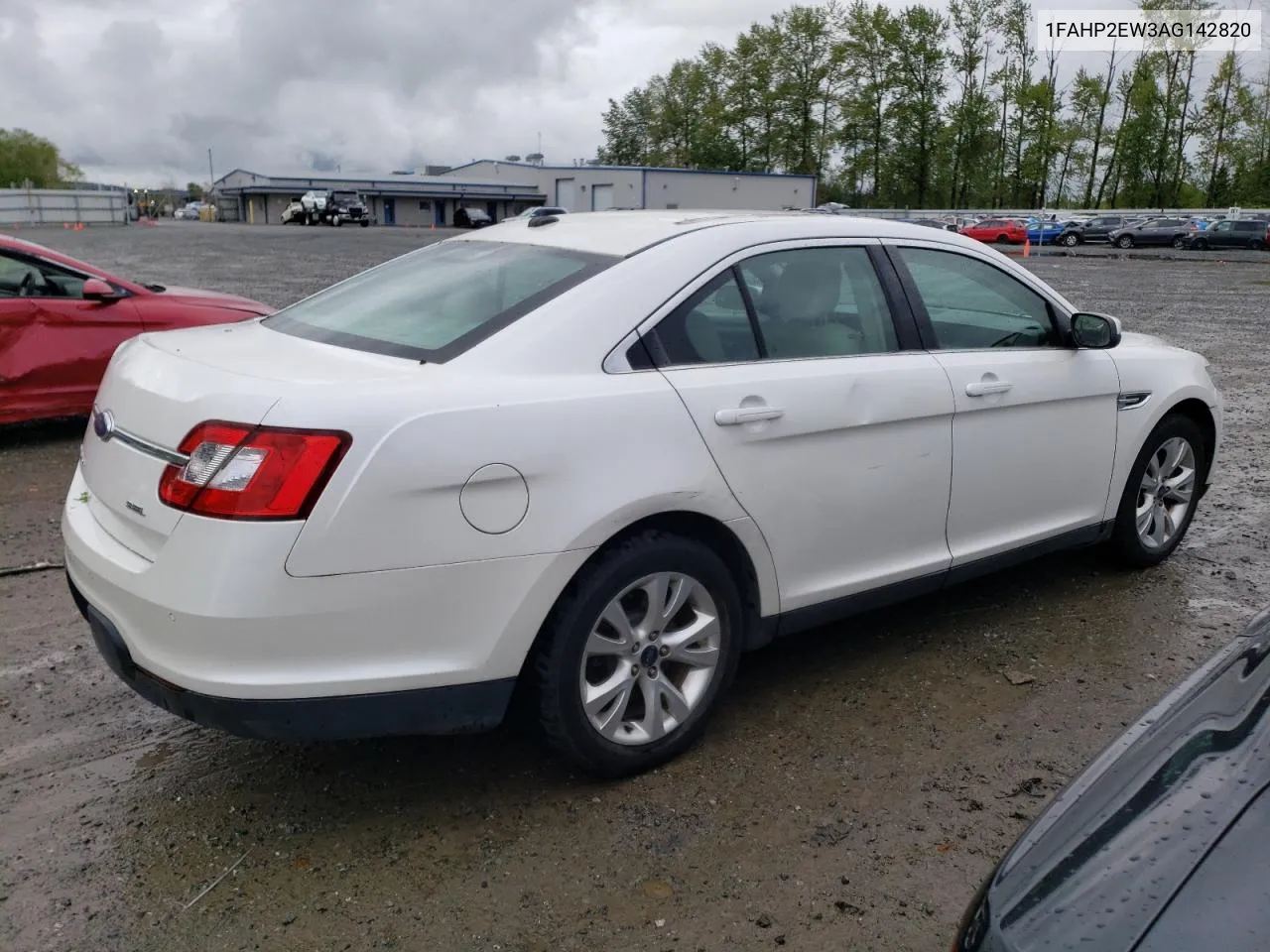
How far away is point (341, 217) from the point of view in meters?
71.1

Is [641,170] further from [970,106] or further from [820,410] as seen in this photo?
[820,410]

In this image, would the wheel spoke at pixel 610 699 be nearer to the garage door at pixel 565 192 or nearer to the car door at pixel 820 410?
the car door at pixel 820 410

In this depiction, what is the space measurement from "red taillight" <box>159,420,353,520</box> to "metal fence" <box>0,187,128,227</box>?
66878mm

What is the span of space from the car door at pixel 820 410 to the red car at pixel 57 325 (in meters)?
5.29

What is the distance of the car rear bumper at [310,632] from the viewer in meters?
2.70

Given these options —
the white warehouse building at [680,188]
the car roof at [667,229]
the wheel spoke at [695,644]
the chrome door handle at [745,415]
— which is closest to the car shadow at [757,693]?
the wheel spoke at [695,644]

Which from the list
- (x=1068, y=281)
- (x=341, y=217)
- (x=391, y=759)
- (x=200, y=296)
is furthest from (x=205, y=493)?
(x=341, y=217)

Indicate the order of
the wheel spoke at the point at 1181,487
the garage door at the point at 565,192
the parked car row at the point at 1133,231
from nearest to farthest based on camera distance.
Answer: the wheel spoke at the point at 1181,487
the parked car row at the point at 1133,231
the garage door at the point at 565,192

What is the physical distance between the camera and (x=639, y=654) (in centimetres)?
328

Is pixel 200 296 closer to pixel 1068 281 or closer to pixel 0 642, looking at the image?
pixel 0 642

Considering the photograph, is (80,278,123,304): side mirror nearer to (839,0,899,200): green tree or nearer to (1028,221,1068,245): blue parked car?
(1028,221,1068,245): blue parked car

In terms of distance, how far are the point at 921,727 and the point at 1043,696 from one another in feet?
1.77

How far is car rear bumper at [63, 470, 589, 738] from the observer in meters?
2.70

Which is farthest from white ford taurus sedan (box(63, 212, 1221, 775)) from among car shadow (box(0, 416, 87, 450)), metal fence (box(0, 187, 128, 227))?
metal fence (box(0, 187, 128, 227))
